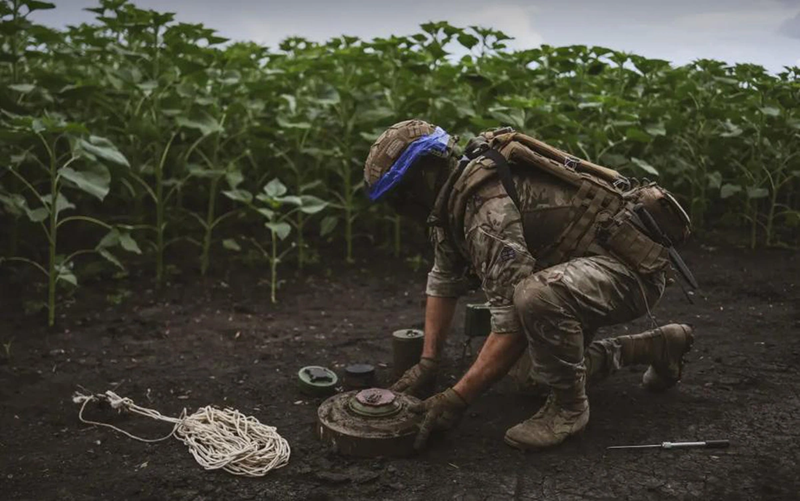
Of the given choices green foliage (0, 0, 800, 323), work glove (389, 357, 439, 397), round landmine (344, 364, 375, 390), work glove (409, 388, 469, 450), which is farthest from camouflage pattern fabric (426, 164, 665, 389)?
green foliage (0, 0, 800, 323)

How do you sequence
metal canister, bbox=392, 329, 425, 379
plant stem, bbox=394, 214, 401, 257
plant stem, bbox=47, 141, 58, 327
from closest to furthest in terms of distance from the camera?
metal canister, bbox=392, 329, 425, 379
plant stem, bbox=47, 141, 58, 327
plant stem, bbox=394, 214, 401, 257

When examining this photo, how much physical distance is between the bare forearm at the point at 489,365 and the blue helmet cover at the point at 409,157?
67cm

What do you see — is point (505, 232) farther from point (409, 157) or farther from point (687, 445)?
point (687, 445)

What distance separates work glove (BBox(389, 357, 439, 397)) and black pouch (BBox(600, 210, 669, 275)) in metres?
0.95

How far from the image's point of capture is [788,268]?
5609 millimetres

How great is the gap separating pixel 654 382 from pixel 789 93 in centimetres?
355

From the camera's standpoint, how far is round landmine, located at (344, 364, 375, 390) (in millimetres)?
3471

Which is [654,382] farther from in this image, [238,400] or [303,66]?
[303,66]

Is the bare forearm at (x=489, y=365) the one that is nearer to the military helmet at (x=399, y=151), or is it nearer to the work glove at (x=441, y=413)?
the work glove at (x=441, y=413)

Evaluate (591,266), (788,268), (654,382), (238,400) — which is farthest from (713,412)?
(788,268)

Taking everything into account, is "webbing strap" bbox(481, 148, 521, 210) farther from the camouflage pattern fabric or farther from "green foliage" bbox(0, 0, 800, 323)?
"green foliage" bbox(0, 0, 800, 323)

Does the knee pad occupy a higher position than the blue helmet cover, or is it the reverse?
the blue helmet cover

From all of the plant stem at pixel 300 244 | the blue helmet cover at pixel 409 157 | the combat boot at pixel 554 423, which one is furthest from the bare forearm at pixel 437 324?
the plant stem at pixel 300 244

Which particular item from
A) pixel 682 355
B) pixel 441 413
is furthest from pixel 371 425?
pixel 682 355
